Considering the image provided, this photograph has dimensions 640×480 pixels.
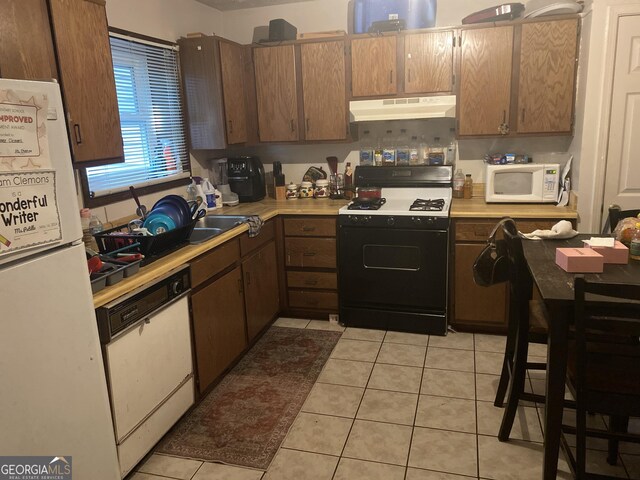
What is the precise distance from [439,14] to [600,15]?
1.12m

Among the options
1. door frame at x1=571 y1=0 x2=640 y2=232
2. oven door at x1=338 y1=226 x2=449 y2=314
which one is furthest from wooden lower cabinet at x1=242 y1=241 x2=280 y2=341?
door frame at x1=571 y1=0 x2=640 y2=232

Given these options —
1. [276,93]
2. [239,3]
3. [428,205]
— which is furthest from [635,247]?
[239,3]

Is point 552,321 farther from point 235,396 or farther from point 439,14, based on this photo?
point 439,14

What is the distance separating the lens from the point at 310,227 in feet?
12.0

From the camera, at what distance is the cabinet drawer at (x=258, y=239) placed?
10.3 feet

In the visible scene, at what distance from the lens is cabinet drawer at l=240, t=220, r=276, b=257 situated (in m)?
3.14

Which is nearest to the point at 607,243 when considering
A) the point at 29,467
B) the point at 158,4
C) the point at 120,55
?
the point at 29,467

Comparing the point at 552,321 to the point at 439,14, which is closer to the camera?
the point at 552,321

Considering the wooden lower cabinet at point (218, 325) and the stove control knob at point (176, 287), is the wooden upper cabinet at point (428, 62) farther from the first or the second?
the stove control knob at point (176, 287)

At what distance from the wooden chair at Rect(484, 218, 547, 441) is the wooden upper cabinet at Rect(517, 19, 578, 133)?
1420 mm

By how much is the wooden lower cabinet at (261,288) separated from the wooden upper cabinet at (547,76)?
1.96 meters

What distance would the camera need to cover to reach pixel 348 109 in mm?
3732

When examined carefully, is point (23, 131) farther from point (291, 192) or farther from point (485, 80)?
point (485, 80)

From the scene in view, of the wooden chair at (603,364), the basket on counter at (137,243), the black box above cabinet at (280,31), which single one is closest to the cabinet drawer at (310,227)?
the basket on counter at (137,243)
